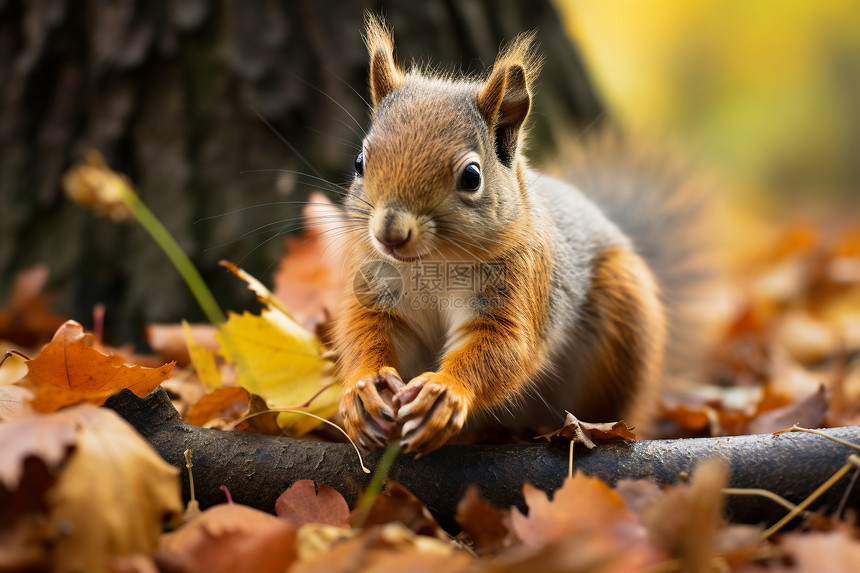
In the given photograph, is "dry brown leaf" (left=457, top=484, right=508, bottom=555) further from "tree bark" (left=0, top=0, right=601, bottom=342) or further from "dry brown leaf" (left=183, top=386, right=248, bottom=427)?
"tree bark" (left=0, top=0, right=601, bottom=342)

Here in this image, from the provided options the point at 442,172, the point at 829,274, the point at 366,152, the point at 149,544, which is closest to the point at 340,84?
the point at 366,152

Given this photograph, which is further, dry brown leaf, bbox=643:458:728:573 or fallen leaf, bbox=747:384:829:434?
fallen leaf, bbox=747:384:829:434

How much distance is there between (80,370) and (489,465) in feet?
2.47

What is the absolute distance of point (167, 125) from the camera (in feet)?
7.86

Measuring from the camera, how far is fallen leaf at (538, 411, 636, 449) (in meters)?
1.24

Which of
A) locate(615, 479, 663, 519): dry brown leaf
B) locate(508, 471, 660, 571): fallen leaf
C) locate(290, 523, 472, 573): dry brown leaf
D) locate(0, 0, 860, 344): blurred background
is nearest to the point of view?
locate(290, 523, 472, 573): dry brown leaf

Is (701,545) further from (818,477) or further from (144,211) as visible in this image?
(144,211)

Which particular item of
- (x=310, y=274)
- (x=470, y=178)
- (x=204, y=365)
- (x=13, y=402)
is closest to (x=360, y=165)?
(x=470, y=178)

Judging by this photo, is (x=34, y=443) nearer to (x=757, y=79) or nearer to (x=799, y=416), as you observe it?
(x=799, y=416)

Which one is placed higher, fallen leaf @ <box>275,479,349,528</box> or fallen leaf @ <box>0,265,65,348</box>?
fallen leaf @ <box>275,479,349,528</box>

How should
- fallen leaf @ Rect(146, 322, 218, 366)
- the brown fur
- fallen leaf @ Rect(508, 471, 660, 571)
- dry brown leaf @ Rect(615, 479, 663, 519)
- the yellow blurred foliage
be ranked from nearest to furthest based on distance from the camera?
fallen leaf @ Rect(508, 471, 660, 571)
dry brown leaf @ Rect(615, 479, 663, 519)
the brown fur
fallen leaf @ Rect(146, 322, 218, 366)
the yellow blurred foliage

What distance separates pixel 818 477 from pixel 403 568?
754 mm

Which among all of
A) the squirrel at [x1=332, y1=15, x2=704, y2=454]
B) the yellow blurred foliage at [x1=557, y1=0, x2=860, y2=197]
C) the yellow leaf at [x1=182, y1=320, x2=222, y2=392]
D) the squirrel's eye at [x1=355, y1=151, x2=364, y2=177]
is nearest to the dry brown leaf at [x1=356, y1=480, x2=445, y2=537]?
the squirrel at [x1=332, y1=15, x2=704, y2=454]

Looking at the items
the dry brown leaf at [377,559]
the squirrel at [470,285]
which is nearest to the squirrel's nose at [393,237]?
the squirrel at [470,285]
